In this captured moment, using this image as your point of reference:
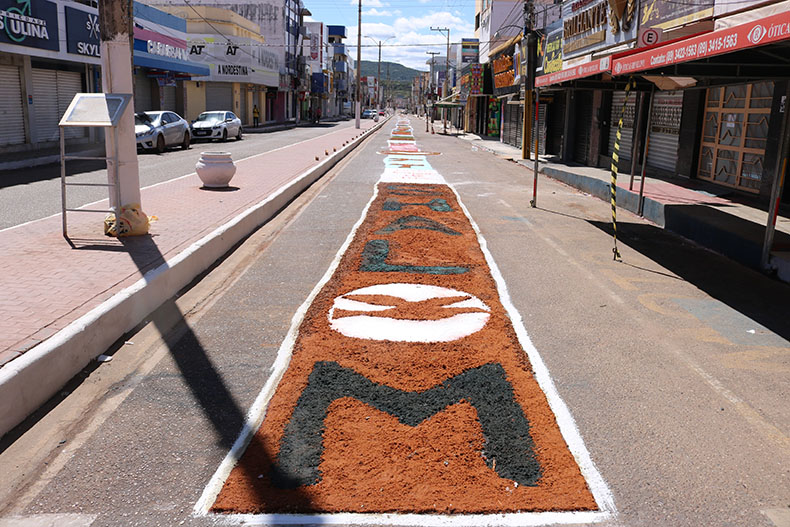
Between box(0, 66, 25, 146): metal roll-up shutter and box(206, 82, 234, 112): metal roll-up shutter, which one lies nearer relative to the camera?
box(0, 66, 25, 146): metal roll-up shutter

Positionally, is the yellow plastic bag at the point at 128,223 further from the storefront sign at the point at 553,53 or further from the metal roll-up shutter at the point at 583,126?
the storefront sign at the point at 553,53

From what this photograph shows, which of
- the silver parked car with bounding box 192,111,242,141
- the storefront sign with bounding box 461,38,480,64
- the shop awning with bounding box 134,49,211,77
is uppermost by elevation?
the storefront sign with bounding box 461,38,480,64

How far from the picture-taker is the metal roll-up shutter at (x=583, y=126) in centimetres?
2611

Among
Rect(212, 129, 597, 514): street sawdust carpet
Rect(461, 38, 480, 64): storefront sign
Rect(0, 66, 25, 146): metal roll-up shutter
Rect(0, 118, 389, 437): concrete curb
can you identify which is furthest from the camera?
Rect(461, 38, 480, 64): storefront sign

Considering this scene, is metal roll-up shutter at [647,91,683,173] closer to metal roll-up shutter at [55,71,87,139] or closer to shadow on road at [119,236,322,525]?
shadow on road at [119,236,322,525]

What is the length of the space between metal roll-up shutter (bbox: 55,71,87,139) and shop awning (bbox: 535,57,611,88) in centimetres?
2002

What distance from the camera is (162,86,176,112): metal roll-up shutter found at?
138 ft

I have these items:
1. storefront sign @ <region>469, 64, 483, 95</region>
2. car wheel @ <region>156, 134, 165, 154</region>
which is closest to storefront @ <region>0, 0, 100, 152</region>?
car wheel @ <region>156, 134, 165, 154</region>

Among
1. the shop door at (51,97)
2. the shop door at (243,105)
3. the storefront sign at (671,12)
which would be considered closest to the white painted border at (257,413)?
the storefront sign at (671,12)

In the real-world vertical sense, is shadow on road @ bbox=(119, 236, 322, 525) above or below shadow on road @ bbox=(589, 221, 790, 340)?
below

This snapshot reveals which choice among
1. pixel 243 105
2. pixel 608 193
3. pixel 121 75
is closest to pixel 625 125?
pixel 608 193

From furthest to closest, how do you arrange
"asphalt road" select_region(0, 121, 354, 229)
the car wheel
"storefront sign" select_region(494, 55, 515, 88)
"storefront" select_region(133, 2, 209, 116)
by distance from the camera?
1. "storefront sign" select_region(494, 55, 515, 88)
2. "storefront" select_region(133, 2, 209, 116)
3. the car wheel
4. "asphalt road" select_region(0, 121, 354, 229)

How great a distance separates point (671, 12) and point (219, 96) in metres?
Result: 45.2

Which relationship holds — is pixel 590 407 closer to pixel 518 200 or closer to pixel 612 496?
pixel 612 496
